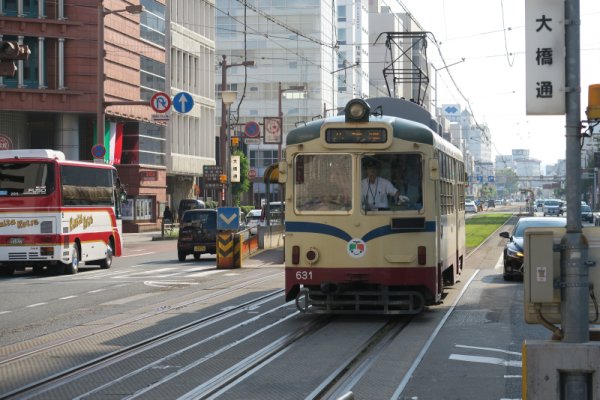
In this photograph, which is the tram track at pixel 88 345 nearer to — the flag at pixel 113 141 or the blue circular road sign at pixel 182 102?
the blue circular road sign at pixel 182 102

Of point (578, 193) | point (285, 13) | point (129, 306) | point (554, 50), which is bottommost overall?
point (129, 306)

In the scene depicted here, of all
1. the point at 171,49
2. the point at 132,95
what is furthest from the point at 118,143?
the point at 171,49

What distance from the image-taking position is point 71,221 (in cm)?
2984

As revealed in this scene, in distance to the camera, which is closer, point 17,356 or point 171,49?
point 17,356

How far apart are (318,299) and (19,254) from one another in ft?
48.3

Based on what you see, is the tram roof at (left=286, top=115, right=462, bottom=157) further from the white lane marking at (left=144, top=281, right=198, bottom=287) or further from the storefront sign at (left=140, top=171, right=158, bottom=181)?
the storefront sign at (left=140, top=171, right=158, bottom=181)

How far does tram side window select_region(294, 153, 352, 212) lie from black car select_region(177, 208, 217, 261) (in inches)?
817

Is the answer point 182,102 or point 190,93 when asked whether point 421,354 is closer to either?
point 182,102

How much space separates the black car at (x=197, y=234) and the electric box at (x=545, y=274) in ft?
93.4

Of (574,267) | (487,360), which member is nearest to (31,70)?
(487,360)

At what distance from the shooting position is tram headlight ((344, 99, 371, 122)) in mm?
15648

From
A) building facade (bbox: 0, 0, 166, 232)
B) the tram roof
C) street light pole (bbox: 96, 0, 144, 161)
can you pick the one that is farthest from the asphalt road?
building facade (bbox: 0, 0, 166, 232)

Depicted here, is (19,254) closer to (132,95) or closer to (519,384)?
(519,384)

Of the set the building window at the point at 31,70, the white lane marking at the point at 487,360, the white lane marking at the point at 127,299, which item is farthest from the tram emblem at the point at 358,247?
the building window at the point at 31,70
